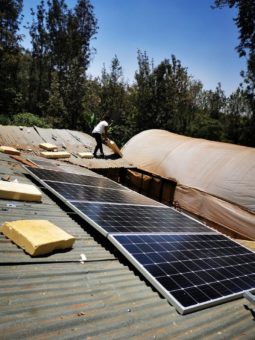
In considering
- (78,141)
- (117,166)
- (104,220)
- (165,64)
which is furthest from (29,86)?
(104,220)

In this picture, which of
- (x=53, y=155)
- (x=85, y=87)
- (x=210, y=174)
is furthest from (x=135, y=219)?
(x=85, y=87)

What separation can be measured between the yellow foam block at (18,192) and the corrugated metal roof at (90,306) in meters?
1.96

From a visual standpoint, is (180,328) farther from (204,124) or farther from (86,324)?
(204,124)

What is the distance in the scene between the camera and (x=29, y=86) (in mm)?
47344

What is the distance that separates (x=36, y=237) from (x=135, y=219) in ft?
8.70

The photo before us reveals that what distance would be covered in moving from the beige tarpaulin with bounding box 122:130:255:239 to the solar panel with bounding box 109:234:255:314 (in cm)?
740

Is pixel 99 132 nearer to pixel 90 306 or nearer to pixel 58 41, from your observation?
pixel 90 306

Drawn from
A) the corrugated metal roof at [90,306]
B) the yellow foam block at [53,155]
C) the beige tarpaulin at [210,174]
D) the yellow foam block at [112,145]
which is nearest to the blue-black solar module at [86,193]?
the corrugated metal roof at [90,306]

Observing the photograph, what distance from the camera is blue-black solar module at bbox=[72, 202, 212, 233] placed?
18.3 ft

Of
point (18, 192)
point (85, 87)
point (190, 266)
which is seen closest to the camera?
point (190, 266)

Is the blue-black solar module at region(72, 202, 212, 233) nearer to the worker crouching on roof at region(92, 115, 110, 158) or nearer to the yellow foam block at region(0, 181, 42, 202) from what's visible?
the yellow foam block at region(0, 181, 42, 202)

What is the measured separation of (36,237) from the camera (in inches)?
161

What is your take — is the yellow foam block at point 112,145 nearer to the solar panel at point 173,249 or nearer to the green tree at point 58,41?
the solar panel at point 173,249

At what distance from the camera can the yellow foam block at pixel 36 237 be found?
4012 millimetres
